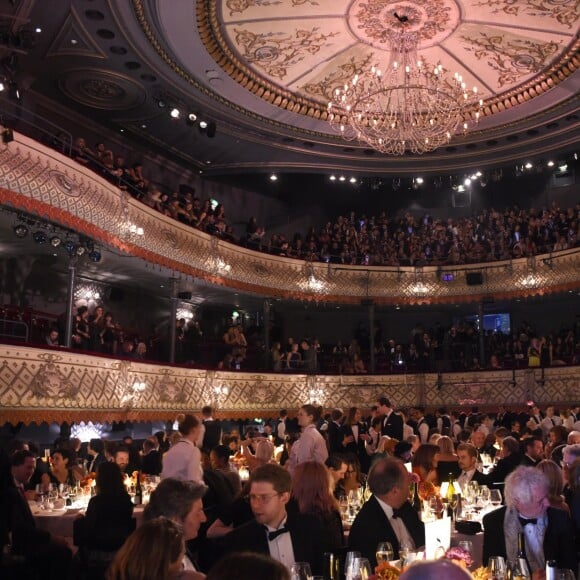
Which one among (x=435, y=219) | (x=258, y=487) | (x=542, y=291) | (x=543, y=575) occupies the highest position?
(x=435, y=219)

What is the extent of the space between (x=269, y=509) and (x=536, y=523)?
1.67 meters

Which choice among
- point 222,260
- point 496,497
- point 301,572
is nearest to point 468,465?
point 496,497

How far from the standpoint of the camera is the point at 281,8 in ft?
51.2

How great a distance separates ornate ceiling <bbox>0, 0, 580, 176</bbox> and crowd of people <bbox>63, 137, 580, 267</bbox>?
7.73 feet

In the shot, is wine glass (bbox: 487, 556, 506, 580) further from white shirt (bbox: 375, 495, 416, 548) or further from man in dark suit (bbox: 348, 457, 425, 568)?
white shirt (bbox: 375, 495, 416, 548)

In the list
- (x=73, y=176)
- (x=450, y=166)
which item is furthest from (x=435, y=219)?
(x=73, y=176)

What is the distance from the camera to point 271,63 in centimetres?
1800

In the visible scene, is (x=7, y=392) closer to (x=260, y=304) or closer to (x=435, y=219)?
(x=260, y=304)

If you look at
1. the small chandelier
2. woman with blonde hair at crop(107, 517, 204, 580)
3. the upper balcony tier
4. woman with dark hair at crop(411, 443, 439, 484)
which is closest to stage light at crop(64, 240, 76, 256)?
the upper balcony tier

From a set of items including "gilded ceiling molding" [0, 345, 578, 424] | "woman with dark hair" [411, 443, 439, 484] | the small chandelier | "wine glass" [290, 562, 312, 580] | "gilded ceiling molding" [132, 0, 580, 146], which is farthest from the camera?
"gilded ceiling molding" [132, 0, 580, 146]

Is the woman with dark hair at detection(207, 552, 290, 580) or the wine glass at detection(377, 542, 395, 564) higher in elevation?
the woman with dark hair at detection(207, 552, 290, 580)

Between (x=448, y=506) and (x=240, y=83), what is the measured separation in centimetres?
1464

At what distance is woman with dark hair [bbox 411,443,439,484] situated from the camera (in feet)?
23.9

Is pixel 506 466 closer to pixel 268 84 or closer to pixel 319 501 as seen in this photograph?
pixel 319 501
